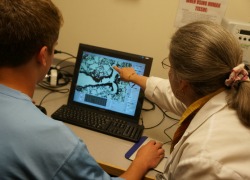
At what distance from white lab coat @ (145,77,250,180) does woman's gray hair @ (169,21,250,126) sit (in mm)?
39

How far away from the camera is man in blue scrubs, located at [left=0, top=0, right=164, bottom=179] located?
71cm

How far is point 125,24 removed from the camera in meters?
1.79

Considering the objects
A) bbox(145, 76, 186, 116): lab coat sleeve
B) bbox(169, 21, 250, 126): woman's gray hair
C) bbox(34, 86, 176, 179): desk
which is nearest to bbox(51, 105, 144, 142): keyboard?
bbox(34, 86, 176, 179): desk

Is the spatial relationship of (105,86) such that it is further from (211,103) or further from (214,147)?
(214,147)

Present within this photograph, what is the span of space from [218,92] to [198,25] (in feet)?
0.75

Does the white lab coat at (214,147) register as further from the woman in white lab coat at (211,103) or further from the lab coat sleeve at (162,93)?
the lab coat sleeve at (162,93)

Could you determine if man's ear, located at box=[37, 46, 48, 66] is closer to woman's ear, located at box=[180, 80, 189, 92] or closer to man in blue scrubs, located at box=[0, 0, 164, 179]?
man in blue scrubs, located at box=[0, 0, 164, 179]

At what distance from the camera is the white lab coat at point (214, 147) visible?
0.84 metres

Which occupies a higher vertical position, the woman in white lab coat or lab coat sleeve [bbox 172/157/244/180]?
the woman in white lab coat

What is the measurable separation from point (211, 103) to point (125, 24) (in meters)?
0.97

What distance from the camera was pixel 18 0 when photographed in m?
0.80

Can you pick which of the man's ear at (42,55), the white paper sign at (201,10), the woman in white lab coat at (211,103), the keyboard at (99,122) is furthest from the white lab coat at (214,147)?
the white paper sign at (201,10)

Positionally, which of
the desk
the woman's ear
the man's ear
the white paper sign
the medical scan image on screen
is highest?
the white paper sign

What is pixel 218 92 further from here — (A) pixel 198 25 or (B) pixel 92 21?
(B) pixel 92 21
